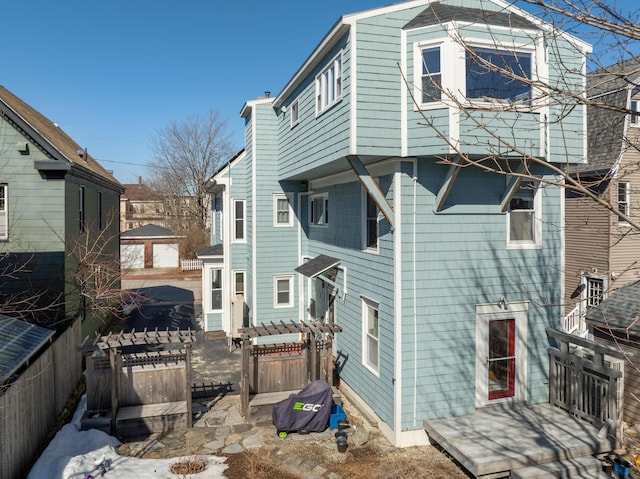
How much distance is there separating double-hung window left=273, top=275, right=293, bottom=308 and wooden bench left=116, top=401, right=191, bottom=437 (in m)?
6.39

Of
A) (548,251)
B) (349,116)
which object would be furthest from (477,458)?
(349,116)

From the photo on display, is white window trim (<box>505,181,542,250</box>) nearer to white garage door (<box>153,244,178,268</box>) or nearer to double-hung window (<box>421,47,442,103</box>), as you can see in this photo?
double-hung window (<box>421,47,442,103</box>)

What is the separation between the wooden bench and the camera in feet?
30.8

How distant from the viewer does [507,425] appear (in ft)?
28.7

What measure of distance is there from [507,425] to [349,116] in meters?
6.74

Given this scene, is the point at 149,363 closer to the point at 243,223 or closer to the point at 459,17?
the point at 243,223

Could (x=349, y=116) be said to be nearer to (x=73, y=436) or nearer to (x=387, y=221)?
(x=387, y=221)

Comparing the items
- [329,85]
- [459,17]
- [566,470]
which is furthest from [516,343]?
[329,85]

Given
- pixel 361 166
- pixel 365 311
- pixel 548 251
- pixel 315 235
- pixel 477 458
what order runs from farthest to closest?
pixel 315 235
pixel 365 311
pixel 548 251
pixel 361 166
pixel 477 458

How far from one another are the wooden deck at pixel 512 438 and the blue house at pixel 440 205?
1.23 ft

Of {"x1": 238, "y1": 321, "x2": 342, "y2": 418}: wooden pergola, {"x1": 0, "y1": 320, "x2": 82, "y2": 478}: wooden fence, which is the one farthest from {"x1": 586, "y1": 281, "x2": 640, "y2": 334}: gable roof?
{"x1": 0, "y1": 320, "x2": 82, "y2": 478}: wooden fence

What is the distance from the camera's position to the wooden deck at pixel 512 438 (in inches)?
296

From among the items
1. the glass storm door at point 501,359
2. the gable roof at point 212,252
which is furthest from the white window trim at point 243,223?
the glass storm door at point 501,359

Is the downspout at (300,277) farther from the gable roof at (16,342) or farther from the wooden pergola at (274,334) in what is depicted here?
the gable roof at (16,342)
